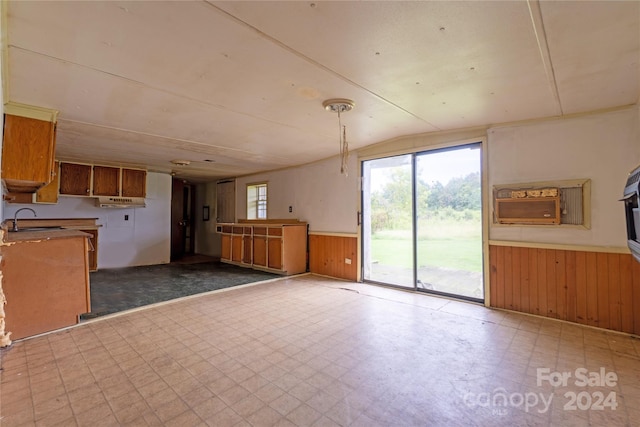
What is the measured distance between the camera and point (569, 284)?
3131 millimetres

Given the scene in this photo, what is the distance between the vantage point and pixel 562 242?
10.5 ft

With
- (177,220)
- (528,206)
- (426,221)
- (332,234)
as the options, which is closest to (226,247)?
(177,220)

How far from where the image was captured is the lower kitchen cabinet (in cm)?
561

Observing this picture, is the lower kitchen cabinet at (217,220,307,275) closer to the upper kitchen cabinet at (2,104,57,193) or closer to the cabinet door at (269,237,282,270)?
the cabinet door at (269,237,282,270)

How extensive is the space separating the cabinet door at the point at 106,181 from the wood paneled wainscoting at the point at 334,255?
4.25m

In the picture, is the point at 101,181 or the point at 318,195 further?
the point at 101,181

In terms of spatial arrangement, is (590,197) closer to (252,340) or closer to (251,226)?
(252,340)

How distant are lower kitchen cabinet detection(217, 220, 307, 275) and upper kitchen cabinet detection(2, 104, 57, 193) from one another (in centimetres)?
342

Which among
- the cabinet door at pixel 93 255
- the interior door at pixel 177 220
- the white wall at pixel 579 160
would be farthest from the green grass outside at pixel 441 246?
the interior door at pixel 177 220

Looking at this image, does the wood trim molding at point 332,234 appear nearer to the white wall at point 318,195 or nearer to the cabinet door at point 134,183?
the white wall at point 318,195

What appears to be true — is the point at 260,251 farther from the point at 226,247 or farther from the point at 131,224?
the point at 131,224

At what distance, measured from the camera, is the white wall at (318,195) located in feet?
17.2

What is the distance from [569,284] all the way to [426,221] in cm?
175

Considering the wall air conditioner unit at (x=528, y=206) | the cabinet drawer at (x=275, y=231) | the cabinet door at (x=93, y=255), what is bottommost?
the cabinet door at (x=93, y=255)
